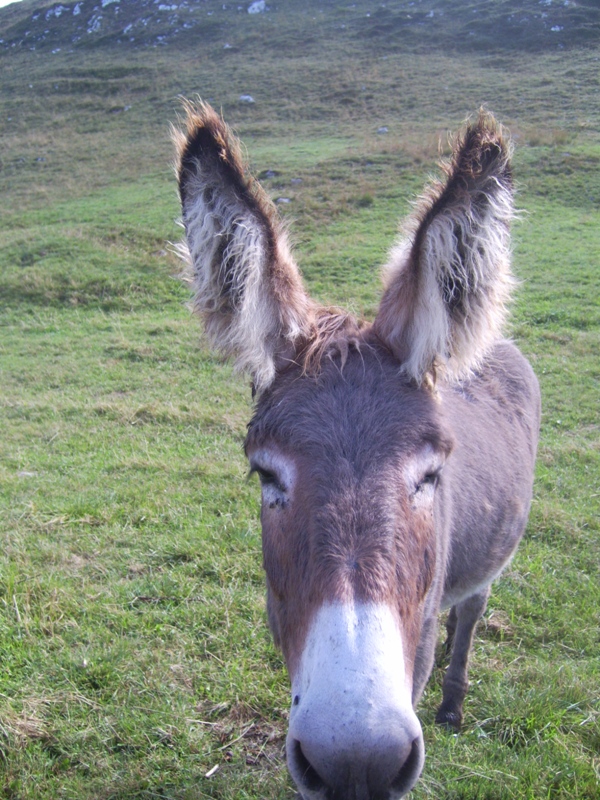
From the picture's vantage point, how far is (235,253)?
7.89 feet

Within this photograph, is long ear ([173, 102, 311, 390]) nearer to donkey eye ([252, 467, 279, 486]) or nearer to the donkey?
the donkey

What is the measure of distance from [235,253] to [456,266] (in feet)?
2.95

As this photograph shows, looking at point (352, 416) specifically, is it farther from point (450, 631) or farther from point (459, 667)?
point (450, 631)

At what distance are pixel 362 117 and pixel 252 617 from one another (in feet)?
106

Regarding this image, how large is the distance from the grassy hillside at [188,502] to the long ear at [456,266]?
1.52m

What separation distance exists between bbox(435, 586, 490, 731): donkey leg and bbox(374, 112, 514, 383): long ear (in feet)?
6.26

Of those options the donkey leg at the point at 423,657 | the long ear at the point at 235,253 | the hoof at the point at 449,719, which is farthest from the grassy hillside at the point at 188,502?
the long ear at the point at 235,253

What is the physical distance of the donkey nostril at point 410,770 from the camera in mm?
1608

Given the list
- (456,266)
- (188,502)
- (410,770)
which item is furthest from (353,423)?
(188,502)

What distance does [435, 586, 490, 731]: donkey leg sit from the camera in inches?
142

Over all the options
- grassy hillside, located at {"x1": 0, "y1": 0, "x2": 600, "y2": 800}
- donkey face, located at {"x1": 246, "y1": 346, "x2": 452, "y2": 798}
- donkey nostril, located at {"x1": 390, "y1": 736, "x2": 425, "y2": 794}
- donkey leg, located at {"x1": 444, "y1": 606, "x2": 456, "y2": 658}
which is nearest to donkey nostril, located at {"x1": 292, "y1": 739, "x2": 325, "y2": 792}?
donkey face, located at {"x1": 246, "y1": 346, "x2": 452, "y2": 798}

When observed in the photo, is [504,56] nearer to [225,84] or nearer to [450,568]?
[225,84]

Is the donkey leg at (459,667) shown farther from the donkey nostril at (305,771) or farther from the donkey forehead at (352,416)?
the donkey nostril at (305,771)

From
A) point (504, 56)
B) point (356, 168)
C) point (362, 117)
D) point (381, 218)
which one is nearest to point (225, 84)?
point (362, 117)
